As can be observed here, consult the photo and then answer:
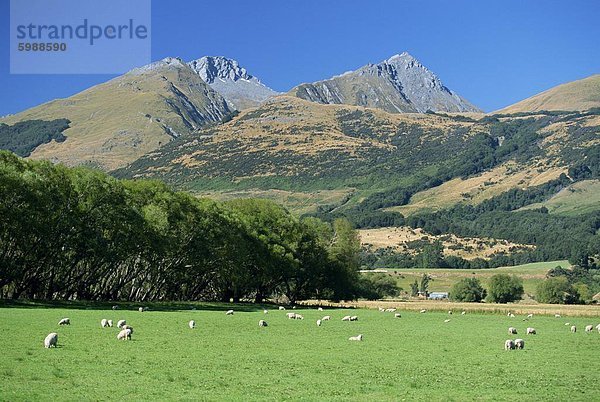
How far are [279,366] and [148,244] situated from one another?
185 ft

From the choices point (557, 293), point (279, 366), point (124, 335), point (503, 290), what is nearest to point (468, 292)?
point (503, 290)

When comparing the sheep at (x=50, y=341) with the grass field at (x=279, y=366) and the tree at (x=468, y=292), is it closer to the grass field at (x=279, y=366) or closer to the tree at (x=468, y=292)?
the grass field at (x=279, y=366)

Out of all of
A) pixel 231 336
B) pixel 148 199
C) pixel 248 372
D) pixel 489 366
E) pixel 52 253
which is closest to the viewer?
pixel 248 372

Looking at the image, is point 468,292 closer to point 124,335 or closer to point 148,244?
point 148,244

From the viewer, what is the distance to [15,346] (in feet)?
102

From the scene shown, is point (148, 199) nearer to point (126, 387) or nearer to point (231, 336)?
point (231, 336)

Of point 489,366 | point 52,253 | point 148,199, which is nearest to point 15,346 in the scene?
point 489,366

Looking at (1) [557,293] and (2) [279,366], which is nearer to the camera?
(2) [279,366]

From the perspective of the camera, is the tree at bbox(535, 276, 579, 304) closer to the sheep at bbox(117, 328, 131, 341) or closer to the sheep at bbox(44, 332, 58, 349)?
the sheep at bbox(117, 328, 131, 341)

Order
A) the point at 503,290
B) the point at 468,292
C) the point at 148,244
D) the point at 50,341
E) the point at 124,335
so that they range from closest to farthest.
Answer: the point at 50,341
the point at 124,335
the point at 148,244
the point at 503,290
the point at 468,292

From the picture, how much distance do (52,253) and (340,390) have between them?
192 feet

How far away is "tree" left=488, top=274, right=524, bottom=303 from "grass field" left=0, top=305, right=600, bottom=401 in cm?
10320

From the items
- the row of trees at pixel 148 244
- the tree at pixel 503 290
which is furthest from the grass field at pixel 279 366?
the tree at pixel 503 290

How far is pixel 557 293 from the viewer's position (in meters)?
140
